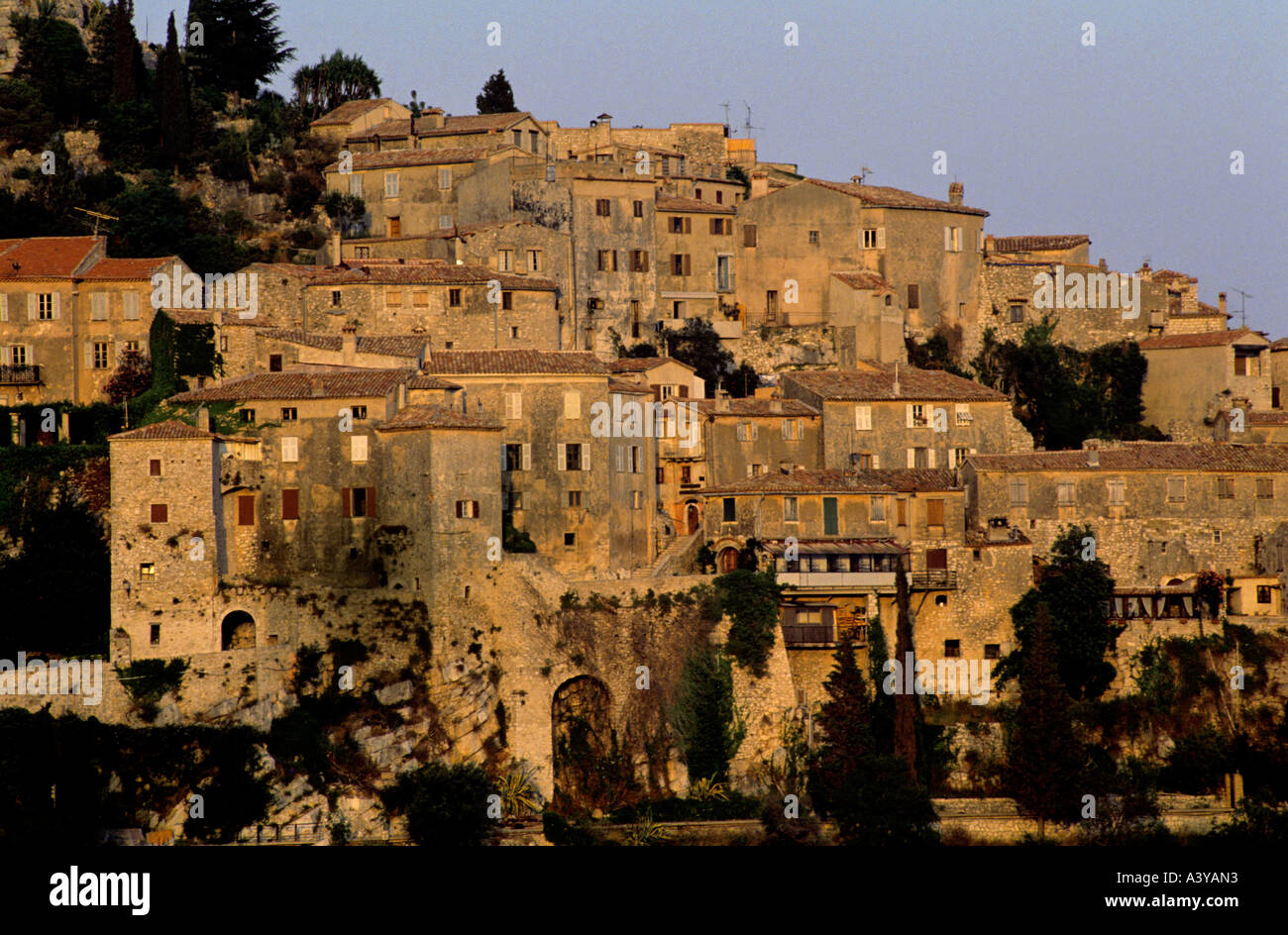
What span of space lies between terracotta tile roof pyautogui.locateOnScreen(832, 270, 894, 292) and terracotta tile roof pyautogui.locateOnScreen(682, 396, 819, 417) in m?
10.2

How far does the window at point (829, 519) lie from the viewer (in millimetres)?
57375

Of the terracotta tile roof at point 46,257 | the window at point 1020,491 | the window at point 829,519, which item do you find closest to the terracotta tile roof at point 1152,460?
the window at point 1020,491

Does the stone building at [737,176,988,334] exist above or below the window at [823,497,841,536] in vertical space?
above

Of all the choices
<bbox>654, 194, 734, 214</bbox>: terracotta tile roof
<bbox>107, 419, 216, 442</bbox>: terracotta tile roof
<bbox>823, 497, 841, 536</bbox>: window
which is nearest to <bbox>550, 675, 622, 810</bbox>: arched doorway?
<bbox>823, 497, 841, 536</bbox>: window

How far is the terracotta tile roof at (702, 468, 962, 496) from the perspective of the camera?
57.4 m

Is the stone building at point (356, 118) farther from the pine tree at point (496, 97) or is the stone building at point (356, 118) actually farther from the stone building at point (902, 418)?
the stone building at point (902, 418)

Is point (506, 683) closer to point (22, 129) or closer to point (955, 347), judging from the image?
point (955, 347)

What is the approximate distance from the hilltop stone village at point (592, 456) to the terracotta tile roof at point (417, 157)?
0.65 feet

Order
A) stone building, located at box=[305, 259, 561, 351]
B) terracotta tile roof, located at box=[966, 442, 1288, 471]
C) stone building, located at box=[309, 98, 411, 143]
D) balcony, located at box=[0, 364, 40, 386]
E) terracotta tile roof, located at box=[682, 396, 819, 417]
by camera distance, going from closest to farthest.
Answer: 1. terracotta tile roof, located at box=[966, 442, 1288, 471]
2. balcony, located at box=[0, 364, 40, 386]
3. terracotta tile roof, located at box=[682, 396, 819, 417]
4. stone building, located at box=[305, 259, 561, 351]
5. stone building, located at box=[309, 98, 411, 143]

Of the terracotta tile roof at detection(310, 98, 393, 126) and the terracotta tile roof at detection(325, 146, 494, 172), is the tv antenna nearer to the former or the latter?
the terracotta tile roof at detection(325, 146, 494, 172)

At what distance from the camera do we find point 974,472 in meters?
59.4

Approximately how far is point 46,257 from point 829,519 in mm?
28800
